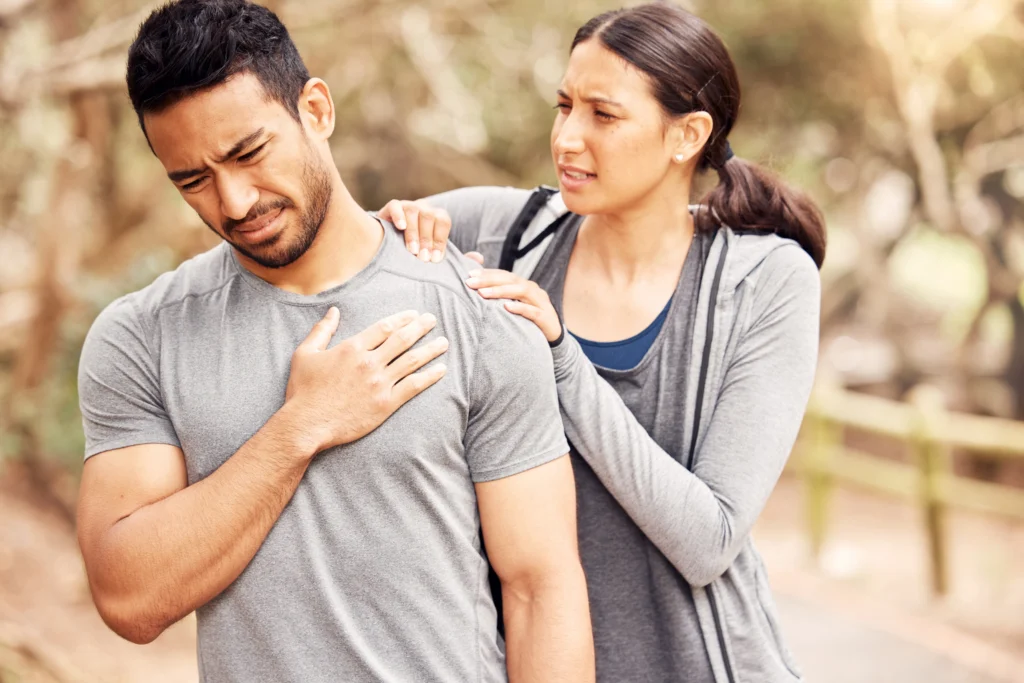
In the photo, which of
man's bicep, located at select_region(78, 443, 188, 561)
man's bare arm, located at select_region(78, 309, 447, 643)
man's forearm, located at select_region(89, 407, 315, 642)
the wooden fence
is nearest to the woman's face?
man's bare arm, located at select_region(78, 309, 447, 643)

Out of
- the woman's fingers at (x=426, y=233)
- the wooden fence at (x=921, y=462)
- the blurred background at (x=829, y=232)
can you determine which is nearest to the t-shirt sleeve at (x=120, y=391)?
the woman's fingers at (x=426, y=233)

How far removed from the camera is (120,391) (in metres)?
1.53

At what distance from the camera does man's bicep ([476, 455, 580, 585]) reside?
157 centimetres

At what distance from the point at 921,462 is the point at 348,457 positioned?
490cm

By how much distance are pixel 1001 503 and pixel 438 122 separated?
4630mm

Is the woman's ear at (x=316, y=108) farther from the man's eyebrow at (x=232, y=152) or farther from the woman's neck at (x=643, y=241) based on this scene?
the woman's neck at (x=643, y=241)

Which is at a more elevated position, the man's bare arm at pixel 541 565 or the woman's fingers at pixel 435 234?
the woman's fingers at pixel 435 234

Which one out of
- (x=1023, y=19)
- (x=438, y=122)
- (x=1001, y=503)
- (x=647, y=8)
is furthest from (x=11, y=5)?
(x=1023, y=19)

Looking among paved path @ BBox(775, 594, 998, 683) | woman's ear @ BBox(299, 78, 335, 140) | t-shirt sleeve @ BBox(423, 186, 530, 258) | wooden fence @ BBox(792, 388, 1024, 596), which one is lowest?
paved path @ BBox(775, 594, 998, 683)

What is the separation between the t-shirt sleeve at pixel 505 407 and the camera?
156 centimetres

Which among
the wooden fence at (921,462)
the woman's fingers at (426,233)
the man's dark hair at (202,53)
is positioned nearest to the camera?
the man's dark hair at (202,53)

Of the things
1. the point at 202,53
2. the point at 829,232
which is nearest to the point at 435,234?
the point at 202,53

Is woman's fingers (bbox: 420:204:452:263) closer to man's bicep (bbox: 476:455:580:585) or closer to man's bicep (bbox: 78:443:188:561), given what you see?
man's bicep (bbox: 476:455:580:585)

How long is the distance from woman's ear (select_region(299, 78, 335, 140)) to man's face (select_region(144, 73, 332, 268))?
43 mm
